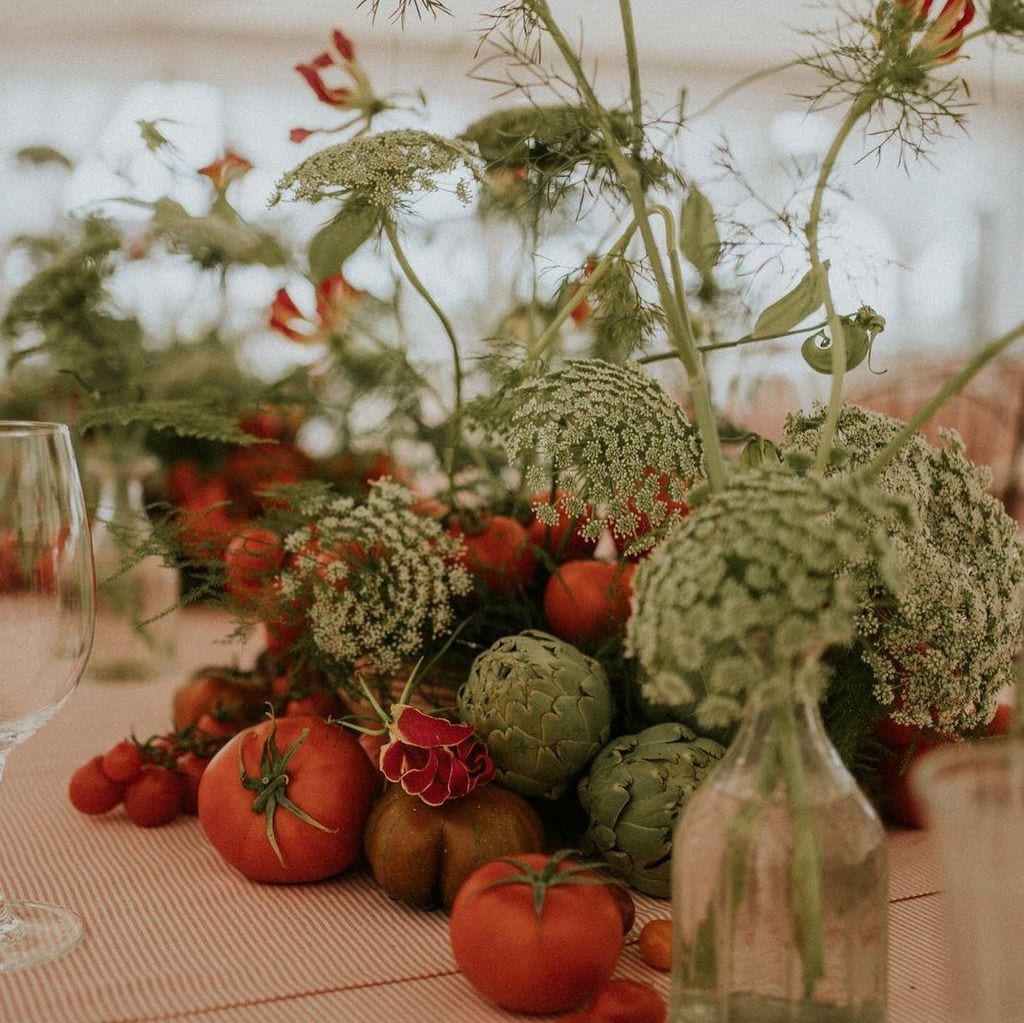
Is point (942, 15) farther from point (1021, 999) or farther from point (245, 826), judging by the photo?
point (245, 826)

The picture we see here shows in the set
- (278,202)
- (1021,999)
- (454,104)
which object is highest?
(454,104)

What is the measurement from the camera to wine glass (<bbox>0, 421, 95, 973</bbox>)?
59 cm

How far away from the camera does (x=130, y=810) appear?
808 mm

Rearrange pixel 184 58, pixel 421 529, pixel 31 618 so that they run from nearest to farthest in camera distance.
A: pixel 31 618 → pixel 421 529 → pixel 184 58

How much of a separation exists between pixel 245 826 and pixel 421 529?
0.22m

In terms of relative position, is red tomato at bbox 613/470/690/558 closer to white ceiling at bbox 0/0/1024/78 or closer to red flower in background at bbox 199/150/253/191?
red flower in background at bbox 199/150/253/191

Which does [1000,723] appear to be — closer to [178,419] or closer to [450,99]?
[178,419]

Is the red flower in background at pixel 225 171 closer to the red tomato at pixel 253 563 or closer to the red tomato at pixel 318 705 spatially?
the red tomato at pixel 253 563

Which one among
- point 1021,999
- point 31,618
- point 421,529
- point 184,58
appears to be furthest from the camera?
point 184,58


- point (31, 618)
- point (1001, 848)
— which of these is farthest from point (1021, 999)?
point (31, 618)

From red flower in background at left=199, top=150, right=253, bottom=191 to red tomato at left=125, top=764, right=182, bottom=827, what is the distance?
0.47 metres

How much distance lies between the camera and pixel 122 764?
2.67ft

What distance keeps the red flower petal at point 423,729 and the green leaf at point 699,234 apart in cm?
29

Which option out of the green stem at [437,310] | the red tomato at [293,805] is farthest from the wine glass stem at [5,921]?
the green stem at [437,310]
